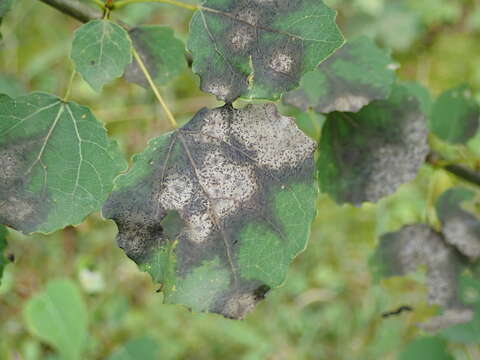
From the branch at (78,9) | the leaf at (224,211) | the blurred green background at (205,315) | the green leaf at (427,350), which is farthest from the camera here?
the blurred green background at (205,315)

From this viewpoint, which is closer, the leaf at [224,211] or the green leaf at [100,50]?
the leaf at [224,211]

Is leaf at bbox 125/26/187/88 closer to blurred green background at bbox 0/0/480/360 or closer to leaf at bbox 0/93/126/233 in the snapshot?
leaf at bbox 0/93/126/233

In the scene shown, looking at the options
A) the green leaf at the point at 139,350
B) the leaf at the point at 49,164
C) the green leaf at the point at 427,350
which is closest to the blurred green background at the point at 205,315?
the green leaf at the point at 139,350

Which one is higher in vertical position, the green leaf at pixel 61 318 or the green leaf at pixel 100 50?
the green leaf at pixel 100 50

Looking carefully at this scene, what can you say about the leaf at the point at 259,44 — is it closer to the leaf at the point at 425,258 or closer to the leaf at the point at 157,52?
the leaf at the point at 157,52

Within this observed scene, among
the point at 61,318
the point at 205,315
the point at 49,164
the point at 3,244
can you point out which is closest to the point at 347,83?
the point at 49,164

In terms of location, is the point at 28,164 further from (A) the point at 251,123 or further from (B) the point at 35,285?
(B) the point at 35,285

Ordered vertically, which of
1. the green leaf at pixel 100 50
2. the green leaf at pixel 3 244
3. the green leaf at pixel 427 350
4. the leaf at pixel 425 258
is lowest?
the green leaf at pixel 427 350
